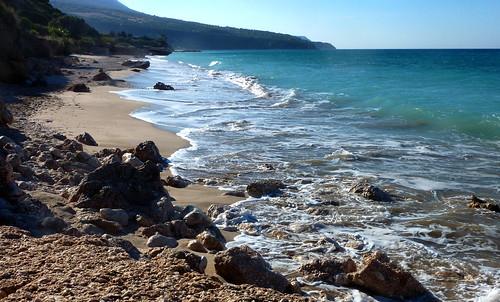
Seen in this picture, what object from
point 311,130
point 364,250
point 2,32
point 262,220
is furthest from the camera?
point 2,32

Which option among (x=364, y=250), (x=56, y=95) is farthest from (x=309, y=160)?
(x=56, y=95)

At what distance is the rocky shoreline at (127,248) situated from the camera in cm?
359

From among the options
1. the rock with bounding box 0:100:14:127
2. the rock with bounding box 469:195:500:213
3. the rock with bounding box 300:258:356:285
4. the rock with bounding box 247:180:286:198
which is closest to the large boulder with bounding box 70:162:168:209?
the rock with bounding box 247:180:286:198

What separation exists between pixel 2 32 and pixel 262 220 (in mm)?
16267

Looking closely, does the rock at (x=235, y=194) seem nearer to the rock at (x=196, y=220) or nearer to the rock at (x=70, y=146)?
the rock at (x=196, y=220)

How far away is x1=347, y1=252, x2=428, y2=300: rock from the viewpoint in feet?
17.2

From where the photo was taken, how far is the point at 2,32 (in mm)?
19969

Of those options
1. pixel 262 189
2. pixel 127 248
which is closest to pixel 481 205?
pixel 262 189

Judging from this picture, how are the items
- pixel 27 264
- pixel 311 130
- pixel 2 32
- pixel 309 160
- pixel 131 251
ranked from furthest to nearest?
pixel 2 32 < pixel 311 130 < pixel 309 160 < pixel 131 251 < pixel 27 264

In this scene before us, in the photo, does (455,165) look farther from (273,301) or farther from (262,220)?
(273,301)

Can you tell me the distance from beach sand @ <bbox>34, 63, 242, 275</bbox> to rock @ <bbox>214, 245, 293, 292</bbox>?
2.30ft

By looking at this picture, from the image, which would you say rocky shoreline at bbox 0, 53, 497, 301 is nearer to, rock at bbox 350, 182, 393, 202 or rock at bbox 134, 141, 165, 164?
rock at bbox 350, 182, 393, 202

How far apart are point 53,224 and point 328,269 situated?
272 centimetres

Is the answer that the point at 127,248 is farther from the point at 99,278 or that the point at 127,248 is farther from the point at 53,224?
the point at 99,278
